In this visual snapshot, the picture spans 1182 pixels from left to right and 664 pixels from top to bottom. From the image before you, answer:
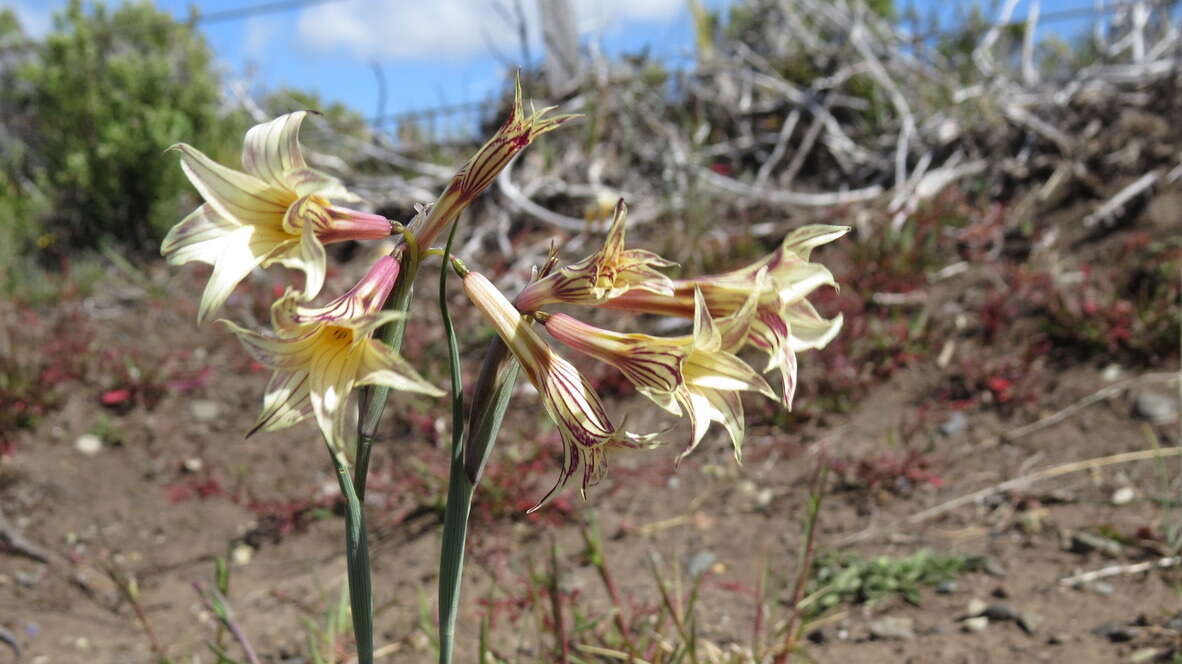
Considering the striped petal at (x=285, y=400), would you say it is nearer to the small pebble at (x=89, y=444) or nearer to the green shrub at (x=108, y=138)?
the small pebble at (x=89, y=444)

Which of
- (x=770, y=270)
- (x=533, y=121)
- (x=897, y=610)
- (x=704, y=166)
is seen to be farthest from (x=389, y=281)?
(x=704, y=166)

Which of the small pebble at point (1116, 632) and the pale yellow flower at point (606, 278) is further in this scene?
the small pebble at point (1116, 632)

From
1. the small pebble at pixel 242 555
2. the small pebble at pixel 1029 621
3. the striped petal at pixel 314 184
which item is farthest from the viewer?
the small pebble at pixel 242 555

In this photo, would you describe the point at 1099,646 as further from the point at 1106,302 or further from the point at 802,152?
the point at 802,152

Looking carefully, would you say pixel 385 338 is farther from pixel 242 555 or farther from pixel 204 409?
pixel 204 409

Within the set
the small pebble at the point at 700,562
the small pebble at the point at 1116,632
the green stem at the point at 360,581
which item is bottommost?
the small pebble at the point at 700,562

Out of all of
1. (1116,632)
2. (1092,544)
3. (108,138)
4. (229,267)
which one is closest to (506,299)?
(229,267)

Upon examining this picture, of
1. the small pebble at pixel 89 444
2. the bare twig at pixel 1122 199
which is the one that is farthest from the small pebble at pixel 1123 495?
the small pebble at pixel 89 444
